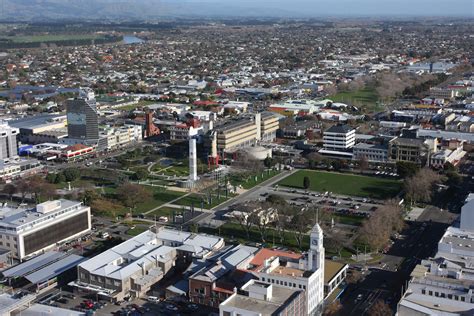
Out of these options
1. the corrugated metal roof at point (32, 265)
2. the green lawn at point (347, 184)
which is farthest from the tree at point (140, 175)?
the corrugated metal roof at point (32, 265)

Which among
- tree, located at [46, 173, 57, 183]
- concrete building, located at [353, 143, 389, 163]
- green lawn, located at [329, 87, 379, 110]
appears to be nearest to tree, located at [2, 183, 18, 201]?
tree, located at [46, 173, 57, 183]

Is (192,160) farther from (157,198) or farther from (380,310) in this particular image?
Answer: (380,310)

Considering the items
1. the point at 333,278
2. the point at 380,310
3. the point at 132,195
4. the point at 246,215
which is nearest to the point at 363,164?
the point at 246,215

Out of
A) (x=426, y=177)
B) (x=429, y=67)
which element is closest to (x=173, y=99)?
(x=426, y=177)

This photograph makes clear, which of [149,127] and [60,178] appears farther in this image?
[149,127]

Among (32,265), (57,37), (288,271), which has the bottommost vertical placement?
(32,265)

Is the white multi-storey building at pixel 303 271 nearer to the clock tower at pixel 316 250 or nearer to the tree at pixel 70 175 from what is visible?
the clock tower at pixel 316 250

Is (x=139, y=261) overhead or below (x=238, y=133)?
below
